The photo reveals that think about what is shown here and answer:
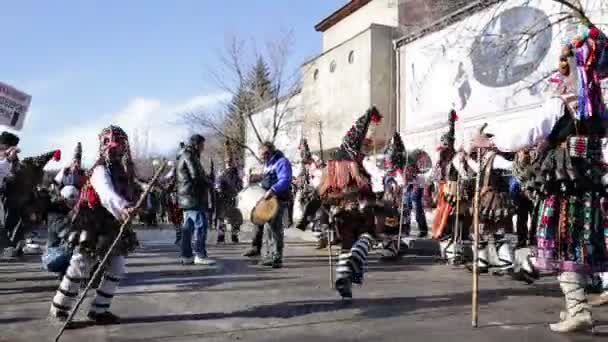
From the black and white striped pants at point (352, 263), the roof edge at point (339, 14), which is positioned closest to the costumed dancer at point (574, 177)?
the black and white striped pants at point (352, 263)

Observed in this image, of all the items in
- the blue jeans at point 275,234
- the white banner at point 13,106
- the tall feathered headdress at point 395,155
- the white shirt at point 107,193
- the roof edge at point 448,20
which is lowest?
the blue jeans at point 275,234

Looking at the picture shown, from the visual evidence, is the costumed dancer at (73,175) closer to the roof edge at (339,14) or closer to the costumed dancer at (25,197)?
the costumed dancer at (25,197)

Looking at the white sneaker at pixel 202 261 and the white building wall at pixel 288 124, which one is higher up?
the white building wall at pixel 288 124

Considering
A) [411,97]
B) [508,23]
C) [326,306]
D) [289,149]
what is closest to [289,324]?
[326,306]

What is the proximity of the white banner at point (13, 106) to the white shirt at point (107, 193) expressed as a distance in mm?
6289

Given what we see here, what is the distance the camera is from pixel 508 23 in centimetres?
1862

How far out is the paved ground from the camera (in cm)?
473

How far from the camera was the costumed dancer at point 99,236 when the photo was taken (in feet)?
16.6

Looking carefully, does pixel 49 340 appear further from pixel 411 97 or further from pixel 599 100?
pixel 411 97

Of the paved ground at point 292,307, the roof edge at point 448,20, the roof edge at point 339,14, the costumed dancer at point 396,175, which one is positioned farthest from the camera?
the roof edge at point 339,14

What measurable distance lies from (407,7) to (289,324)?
24693 millimetres

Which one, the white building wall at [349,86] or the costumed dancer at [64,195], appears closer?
the costumed dancer at [64,195]

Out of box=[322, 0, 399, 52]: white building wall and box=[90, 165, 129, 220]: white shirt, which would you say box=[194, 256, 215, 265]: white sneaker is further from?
box=[322, 0, 399, 52]: white building wall

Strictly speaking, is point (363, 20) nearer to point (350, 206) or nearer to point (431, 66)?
point (431, 66)
